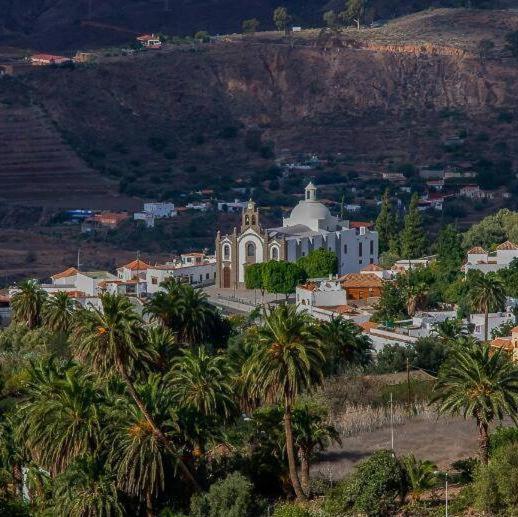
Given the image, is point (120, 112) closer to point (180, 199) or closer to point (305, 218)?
point (180, 199)

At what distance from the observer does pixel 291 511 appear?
148ft

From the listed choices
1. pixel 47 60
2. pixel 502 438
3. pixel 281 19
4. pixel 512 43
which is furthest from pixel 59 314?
pixel 281 19

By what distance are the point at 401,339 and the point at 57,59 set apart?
122963mm

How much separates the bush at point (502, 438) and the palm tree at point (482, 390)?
37 centimetres

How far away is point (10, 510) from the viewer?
4688 cm

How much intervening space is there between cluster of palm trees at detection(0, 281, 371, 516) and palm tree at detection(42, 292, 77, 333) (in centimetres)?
1415

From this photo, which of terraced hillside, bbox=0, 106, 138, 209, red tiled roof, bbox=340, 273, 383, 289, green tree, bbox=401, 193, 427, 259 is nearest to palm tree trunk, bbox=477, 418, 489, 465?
red tiled roof, bbox=340, 273, 383, 289

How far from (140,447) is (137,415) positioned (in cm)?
113

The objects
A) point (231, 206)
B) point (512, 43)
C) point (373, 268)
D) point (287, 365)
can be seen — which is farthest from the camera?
point (512, 43)

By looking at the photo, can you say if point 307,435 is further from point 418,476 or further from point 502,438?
point 502,438

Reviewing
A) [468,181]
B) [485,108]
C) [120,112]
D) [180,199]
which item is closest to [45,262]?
[180,199]

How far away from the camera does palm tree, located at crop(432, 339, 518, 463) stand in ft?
154

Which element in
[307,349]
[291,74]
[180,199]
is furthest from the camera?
[291,74]

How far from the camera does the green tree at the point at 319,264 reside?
275 feet
